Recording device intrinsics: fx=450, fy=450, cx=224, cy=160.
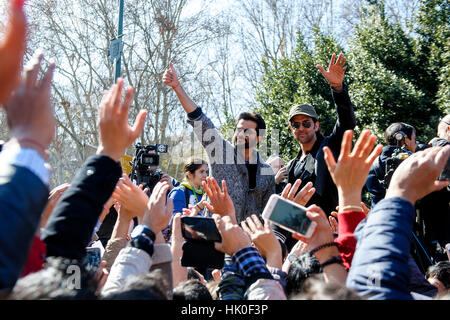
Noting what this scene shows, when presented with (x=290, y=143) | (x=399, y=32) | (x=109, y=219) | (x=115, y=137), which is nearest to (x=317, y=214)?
(x=115, y=137)

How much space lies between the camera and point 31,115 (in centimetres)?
116

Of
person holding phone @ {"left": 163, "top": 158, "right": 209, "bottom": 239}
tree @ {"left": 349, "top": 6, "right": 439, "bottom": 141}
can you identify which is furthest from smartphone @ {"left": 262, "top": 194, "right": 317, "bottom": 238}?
tree @ {"left": 349, "top": 6, "right": 439, "bottom": 141}

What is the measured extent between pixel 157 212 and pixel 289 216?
0.54 m

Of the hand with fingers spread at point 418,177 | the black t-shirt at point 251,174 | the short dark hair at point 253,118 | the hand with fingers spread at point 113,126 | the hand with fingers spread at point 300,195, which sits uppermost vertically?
the short dark hair at point 253,118

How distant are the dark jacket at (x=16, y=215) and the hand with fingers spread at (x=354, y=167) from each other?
108cm

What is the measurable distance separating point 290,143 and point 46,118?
25.7ft

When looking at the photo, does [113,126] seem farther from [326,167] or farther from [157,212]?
[326,167]

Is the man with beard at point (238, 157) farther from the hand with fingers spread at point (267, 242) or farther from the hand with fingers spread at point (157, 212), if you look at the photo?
the hand with fingers spread at point (157, 212)

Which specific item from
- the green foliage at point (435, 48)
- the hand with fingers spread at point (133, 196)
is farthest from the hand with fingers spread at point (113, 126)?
the green foliage at point (435, 48)

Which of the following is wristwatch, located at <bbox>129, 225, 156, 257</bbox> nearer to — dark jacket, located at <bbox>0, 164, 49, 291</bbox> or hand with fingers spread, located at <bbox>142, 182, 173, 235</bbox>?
hand with fingers spread, located at <bbox>142, 182, 173, 235</bbox>

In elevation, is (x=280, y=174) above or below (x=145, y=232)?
above

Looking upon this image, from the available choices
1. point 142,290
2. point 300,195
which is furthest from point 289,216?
point 300,195

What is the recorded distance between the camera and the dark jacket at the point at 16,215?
3.14 feet
